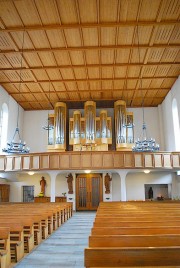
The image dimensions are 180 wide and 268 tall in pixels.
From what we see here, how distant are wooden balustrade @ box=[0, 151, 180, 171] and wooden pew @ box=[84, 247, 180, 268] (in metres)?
13.6

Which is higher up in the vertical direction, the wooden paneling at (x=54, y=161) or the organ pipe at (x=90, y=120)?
the organ pipe at (x=90, y=120)

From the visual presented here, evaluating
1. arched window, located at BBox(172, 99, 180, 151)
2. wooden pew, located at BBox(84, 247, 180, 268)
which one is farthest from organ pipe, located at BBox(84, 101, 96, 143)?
wooden pew, located at BBox(84, 247, 180, 268)

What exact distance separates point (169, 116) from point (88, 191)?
7918 mm

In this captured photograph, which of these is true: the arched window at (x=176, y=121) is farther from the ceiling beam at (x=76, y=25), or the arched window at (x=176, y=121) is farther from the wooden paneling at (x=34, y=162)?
the wooden paneling at (x=34, y=162)

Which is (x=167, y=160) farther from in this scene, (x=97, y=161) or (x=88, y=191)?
(x=88, y=191)

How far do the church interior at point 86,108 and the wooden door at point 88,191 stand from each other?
7 centimetres

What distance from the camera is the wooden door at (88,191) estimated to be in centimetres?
1886

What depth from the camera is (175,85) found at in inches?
668

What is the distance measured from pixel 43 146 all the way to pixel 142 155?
27.6 ft

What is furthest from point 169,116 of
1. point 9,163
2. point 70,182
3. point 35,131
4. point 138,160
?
point 9,163

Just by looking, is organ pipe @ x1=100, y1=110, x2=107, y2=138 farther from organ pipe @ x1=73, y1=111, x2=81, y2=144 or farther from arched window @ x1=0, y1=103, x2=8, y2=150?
arched window @ x1=0, y1=103, x2=8, y2=150

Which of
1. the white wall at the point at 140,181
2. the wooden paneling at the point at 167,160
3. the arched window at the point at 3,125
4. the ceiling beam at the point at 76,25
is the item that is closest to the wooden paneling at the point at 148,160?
the wooden paneling at the point at 167,160

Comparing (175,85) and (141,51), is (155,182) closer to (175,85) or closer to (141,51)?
(175,85)

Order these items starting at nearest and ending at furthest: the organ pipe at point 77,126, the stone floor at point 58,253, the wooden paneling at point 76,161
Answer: the stone floor at point 58,253
the wooden paneling at point 76,161
the organ pipe at point 77,126
